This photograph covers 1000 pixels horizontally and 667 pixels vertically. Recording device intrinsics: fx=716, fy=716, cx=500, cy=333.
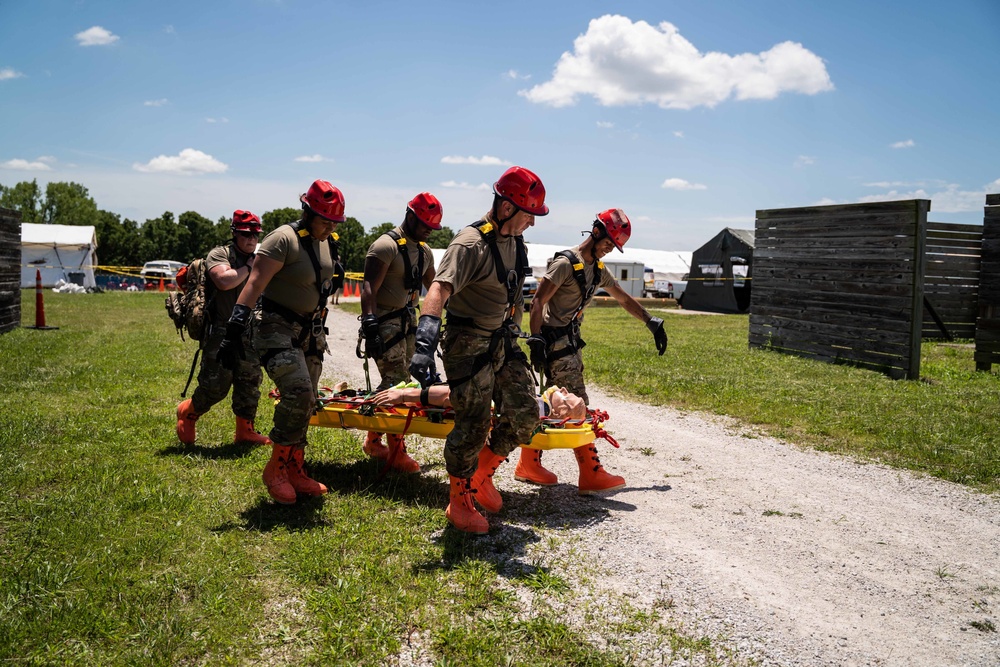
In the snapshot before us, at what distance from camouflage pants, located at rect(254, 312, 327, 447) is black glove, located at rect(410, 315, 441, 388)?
62.8 inches

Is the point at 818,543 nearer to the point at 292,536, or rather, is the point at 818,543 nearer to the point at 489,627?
the point at 489,627

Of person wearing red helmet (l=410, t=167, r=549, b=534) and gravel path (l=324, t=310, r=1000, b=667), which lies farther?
person wearing red helmet (l=410, t=167, r=549, b=534)

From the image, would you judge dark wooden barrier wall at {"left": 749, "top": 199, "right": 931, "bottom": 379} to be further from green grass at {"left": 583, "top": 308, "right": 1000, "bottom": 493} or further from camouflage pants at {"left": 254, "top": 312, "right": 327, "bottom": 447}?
camouflage pants at {"left": 254, "top": 312, "right": 327, "bottom": 447}

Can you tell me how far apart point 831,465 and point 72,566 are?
6.85m

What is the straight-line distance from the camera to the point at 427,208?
7094 millimetres

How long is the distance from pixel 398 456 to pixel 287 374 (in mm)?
1719

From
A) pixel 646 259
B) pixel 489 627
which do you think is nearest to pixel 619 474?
pixel 489 627

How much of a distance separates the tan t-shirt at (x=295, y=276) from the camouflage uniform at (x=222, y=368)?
185 cm

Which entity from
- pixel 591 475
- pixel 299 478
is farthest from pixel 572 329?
pixel 299 478

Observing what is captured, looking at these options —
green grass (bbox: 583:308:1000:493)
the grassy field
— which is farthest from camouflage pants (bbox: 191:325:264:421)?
green grass (bbox: 583:308:1000:493)

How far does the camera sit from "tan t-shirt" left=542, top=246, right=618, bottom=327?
6.59 metres

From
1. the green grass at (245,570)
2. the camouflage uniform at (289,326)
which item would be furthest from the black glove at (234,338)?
the green grass at (245,570)

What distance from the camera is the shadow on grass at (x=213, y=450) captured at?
732cm

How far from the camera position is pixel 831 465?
7.50 m
